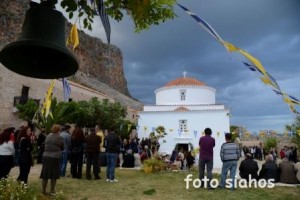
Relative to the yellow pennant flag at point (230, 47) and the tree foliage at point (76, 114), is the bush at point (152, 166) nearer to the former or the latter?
the tree foliage at point (76, 114)

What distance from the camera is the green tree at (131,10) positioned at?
2826mm

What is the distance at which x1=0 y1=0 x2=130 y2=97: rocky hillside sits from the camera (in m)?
42.4

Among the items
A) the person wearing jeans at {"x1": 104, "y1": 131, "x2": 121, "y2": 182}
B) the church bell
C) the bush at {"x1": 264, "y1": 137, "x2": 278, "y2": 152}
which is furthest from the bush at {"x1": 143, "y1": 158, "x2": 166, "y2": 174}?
the bush at {"x1": 264, "y1": 137, "x2": 278, "y2": 152}

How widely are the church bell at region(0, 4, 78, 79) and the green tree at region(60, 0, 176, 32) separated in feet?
0.75

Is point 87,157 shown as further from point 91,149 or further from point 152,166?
point 152,166

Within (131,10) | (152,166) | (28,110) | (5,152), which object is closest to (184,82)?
(28,110)

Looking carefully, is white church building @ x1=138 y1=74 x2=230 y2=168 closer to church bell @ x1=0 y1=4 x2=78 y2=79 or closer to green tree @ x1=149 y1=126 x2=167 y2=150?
green tree @ x1=149 y1=126 x2=167 y2=150

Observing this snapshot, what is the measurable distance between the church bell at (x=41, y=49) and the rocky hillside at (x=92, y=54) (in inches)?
1667

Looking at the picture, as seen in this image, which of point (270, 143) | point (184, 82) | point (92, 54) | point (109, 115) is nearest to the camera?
point (109, 115)

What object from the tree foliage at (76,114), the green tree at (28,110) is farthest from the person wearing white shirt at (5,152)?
the green tree at (28,110)

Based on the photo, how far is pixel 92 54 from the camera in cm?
6800

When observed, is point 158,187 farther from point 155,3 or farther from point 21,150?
point 155,3

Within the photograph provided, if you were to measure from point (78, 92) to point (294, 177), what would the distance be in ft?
86.5

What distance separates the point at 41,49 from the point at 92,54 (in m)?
66.8
